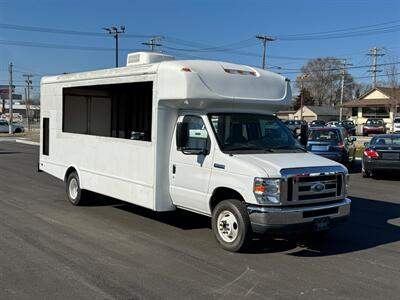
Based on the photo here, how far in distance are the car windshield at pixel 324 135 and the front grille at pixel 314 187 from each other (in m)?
11.1

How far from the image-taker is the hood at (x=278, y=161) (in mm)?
6512

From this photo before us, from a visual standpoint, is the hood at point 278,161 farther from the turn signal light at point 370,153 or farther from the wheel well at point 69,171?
the turn signal light at point 370,153

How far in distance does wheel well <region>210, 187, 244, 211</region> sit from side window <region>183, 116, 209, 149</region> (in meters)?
0.68

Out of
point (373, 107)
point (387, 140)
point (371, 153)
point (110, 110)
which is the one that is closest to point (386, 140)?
point (387, 140)

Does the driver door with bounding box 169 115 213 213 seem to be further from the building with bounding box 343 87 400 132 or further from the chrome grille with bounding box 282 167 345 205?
the building with bounding box 343 87 400 132

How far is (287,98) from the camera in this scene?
8.27 metres

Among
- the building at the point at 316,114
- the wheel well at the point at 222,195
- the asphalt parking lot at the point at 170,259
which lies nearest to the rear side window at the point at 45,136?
the asphalt parking lot at the point at 170,259

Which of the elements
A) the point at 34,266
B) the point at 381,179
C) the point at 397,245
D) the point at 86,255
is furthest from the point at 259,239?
the point at 381,179

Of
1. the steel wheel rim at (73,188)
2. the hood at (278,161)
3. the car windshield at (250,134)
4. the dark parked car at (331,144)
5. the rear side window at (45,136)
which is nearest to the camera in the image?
the hood at (278,161)

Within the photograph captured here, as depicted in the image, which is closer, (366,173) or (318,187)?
(318,187)

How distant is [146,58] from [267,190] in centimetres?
355

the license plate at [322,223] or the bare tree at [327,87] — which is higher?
the bare tree at [327,87]

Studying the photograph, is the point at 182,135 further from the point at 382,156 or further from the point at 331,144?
the point at 331,144

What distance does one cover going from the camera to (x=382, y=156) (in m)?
15.3
